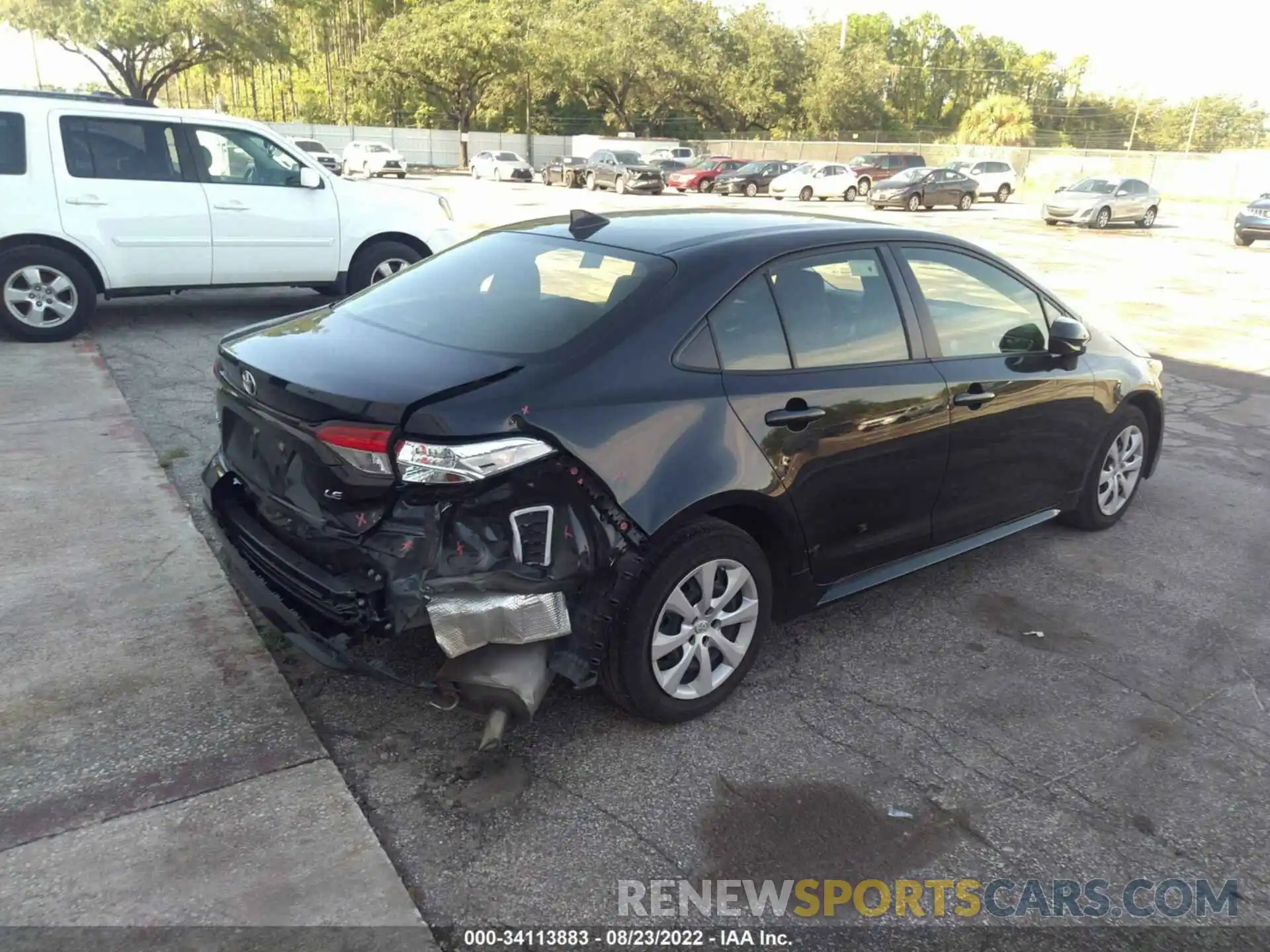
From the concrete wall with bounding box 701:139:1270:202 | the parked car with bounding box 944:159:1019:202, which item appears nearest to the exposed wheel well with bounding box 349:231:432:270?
the parked car with bounding box 944:159:1019:202

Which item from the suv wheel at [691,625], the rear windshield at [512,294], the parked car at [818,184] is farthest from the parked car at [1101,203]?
the suv wheel at [691,625]

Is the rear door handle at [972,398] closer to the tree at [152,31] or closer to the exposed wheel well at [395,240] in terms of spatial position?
the exposed wheel well at [395,240]

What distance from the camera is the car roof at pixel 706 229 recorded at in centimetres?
362

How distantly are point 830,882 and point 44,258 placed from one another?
26.9ft

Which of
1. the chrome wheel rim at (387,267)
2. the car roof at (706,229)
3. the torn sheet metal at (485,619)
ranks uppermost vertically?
the car roof at (706,229)

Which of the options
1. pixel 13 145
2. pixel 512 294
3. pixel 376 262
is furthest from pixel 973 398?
pixel 13 145

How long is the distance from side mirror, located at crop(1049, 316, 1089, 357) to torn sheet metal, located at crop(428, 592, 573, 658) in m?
2.91

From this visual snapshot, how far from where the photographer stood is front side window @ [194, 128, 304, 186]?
336 inches

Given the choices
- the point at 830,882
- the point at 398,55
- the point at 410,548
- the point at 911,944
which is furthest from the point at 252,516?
the point at 398,55

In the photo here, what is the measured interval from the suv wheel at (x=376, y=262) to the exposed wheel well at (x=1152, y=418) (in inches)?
261

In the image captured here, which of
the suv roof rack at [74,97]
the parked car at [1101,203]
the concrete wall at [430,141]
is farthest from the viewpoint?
the concrete wall at [430,141]

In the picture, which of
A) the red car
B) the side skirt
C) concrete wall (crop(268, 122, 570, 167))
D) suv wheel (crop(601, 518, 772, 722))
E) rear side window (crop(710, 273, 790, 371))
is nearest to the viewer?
suv wheel (crop(601, 518, 772, 722))

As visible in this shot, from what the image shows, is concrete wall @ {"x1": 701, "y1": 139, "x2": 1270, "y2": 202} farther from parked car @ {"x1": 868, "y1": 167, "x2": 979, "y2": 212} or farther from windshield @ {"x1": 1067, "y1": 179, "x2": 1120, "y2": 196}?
windshield @ {"x1": 1067, "y1": 179, "x2": 1120, "y2": 196}

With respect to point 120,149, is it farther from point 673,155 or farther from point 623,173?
point 673,155
